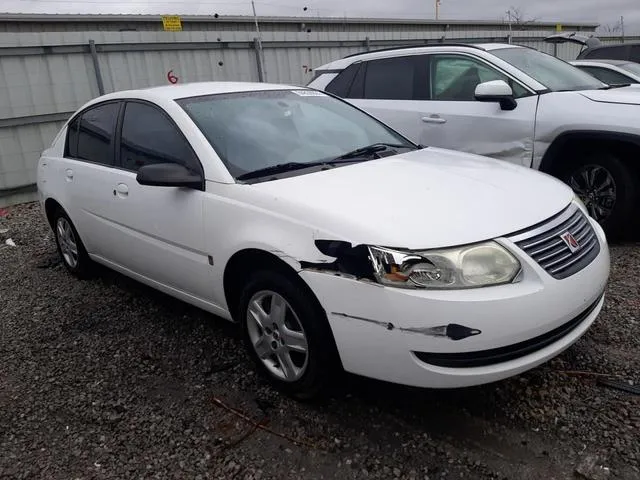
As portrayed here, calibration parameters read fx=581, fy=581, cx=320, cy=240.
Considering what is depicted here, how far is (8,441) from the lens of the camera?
2803 millimetres

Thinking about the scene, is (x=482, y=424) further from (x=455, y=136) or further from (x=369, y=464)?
(x=455, y=136)

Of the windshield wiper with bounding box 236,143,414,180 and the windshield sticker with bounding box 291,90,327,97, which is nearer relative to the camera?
the windshield wiper with bounding box 236,143,414,180

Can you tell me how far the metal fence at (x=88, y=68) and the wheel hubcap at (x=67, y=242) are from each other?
413 cm

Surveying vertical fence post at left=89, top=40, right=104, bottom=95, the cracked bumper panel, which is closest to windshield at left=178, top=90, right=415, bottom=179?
the cracked bumper panel

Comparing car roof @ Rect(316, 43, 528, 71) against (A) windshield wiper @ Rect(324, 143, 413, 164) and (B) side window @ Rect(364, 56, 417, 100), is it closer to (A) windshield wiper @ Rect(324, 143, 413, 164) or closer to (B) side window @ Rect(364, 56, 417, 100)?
(B) side window @ Rect(364, 56, 417, 100)

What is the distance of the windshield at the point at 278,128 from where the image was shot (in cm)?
325

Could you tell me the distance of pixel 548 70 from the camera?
18.0 feet

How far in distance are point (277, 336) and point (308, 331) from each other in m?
0.30

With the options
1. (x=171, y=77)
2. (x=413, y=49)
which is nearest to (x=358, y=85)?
(x=413, y=49)

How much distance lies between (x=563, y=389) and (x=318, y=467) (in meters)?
1.27

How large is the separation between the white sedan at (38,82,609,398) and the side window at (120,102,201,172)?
1cm

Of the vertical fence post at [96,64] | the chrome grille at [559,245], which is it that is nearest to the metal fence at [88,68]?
the vertical fence post at [96,64]

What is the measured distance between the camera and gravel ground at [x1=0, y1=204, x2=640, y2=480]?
245cm

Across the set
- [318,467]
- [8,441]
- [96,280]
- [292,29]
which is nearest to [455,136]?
Result: [96,280]
